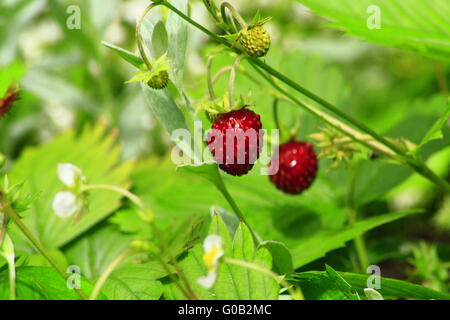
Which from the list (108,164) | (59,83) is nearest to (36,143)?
(59,83)

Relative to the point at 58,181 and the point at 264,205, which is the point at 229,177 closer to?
the point at 264,205

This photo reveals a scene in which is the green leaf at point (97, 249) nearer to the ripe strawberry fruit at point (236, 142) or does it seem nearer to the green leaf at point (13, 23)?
the ripe strawberry fruit at point (236, 142)

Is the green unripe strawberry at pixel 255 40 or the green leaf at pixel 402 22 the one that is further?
the green leaf at pixel 402 22

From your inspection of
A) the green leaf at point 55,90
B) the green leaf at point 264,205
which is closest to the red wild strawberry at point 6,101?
the green leaf at point 264,205

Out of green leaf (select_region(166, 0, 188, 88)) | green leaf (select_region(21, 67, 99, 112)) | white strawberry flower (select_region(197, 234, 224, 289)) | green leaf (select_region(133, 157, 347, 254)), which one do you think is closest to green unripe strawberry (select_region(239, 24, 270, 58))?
green leaf (select_region(166, 0, 188, 88))

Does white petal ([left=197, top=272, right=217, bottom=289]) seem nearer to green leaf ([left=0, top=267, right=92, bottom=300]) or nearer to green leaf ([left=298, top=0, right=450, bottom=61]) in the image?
green leaf ([left=0, top=267, right=92, bottom=300])

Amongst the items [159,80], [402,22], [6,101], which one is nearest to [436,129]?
[402,22]
